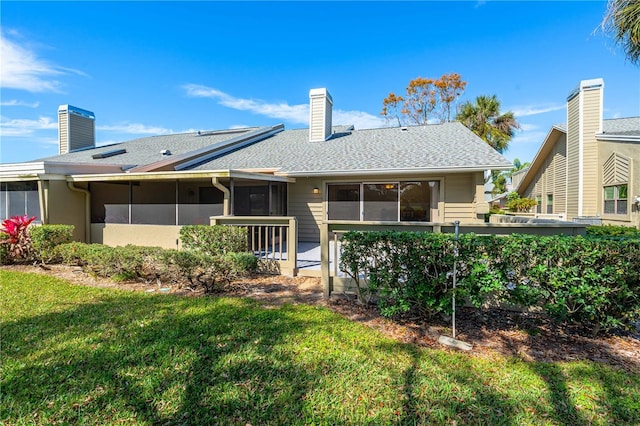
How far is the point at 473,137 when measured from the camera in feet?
34.2

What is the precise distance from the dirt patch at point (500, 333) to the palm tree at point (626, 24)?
14.1ft

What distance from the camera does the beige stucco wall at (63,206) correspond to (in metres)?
8.06

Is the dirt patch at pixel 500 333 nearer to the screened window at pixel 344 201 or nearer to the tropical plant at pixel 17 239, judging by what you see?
the screened window at pixel 344 201

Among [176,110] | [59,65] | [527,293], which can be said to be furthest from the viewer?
[176,110]

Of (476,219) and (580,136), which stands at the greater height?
(580,136)

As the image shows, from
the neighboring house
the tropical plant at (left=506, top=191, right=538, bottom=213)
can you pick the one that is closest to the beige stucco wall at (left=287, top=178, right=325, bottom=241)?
the neighboring house

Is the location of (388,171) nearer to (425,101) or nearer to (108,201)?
(108,201)

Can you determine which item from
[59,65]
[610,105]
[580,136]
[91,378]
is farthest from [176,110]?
[610,105]

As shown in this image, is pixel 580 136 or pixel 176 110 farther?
pixel 176 110

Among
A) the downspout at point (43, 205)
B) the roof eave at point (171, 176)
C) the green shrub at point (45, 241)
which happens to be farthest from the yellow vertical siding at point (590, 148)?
the downspout at point (43, 205)

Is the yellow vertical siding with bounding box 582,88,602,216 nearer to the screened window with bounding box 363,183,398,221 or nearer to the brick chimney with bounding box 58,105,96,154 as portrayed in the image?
the screened window with bounding box 363,183,398,221

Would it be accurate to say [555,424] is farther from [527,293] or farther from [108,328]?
[108,328]

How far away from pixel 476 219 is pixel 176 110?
1607 cm

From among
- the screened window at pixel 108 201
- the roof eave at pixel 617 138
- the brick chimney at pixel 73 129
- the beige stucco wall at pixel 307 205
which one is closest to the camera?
the screened window at pixel 108 201
